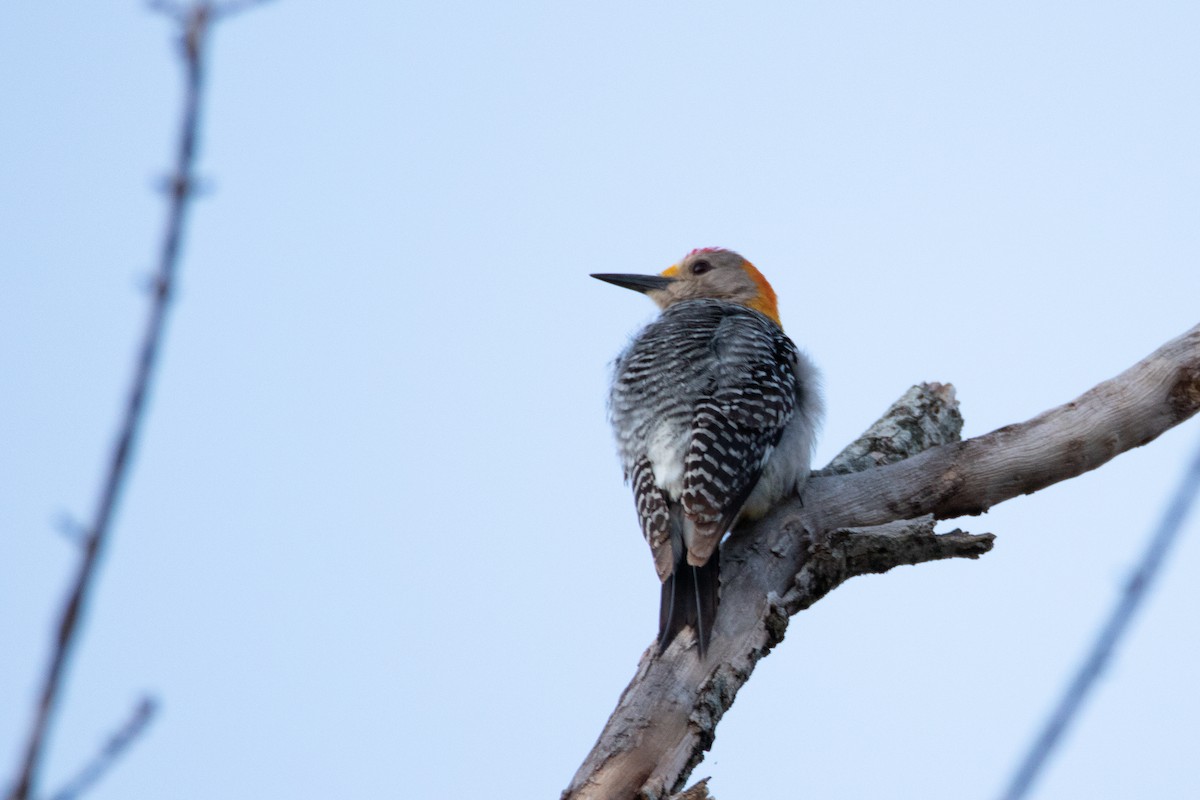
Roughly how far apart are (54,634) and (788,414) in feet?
16.6

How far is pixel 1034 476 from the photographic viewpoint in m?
5.58

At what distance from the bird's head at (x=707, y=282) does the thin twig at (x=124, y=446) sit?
7099mm

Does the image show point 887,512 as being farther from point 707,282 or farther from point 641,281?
point 641,281

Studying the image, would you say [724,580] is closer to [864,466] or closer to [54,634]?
[864,466]

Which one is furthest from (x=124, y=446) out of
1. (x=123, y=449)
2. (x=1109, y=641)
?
(x=1109, y=641)

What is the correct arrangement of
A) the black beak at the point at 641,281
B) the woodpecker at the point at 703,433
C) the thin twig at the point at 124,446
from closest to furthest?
the thin twig at the point at 124,446 → the woodpecker at the point at 703,433 → the black beak at the point at 641,281

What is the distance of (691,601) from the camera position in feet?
16.7

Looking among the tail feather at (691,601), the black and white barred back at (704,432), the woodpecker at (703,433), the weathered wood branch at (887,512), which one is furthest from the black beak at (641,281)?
the tail feather at (691,601)

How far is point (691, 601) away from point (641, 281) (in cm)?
384

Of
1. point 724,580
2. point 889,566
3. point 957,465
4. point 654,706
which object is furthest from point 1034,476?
point 654,706

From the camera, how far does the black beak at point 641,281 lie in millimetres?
8570

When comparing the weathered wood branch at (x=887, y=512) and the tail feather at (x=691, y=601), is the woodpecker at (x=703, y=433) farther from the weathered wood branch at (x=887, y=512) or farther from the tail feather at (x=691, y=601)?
the weathered wood branch at (x=887, y=512)

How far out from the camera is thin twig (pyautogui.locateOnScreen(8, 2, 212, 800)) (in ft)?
4.04

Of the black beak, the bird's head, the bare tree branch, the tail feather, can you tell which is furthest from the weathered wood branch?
the bare tree branch
